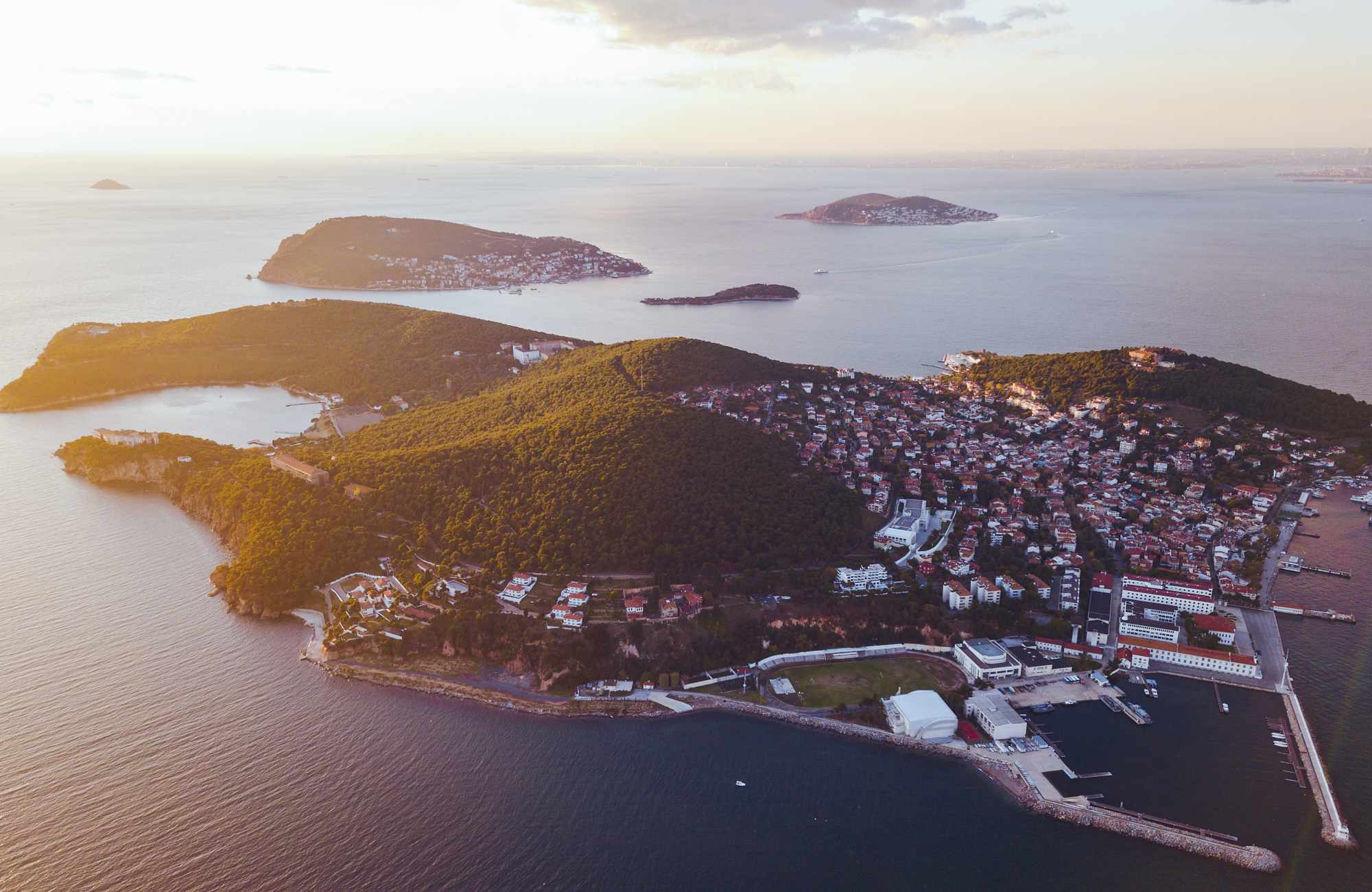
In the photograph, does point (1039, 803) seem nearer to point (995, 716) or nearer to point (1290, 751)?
point (995, 716)

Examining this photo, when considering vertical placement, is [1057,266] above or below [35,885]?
above

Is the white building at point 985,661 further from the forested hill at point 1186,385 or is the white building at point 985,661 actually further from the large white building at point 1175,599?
the forested hill at point 1186,385

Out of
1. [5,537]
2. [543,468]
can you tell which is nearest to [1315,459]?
[543,468]

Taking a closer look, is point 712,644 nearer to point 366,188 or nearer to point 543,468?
point 543,468

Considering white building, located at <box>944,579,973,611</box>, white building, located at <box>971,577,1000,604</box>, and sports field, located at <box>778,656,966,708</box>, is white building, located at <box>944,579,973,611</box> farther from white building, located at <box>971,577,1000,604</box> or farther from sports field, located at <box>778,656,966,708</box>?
sports field, located at <box>778,656,966,708</box>

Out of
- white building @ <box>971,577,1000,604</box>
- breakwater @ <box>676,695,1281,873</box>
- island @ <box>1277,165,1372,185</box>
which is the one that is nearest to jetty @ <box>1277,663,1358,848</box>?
breakwater @ <box>676,695,1281,873</box>

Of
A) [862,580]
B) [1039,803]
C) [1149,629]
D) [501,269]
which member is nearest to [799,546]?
[862,580]
